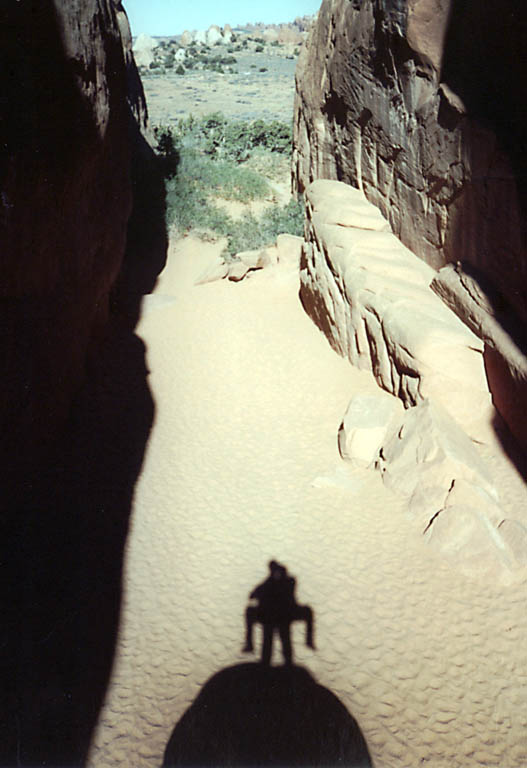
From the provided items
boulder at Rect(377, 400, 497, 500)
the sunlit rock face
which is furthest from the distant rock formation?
boulder at Rect(377, 400, 497, 500)

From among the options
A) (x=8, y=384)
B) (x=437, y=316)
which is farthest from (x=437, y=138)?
(x=8, y=384)

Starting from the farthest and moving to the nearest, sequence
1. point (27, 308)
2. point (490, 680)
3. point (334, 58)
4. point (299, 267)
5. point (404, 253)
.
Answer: point (299, 267), point (334, 58), point (404, 253), point (27, 308), point (490, 680)

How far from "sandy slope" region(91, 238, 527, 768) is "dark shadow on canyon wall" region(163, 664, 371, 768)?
130 millimetres

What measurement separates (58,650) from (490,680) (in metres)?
3.89

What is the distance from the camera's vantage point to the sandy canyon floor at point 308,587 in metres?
4.01

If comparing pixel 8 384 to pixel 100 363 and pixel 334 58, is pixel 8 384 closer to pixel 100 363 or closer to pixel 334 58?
pixel 100 363

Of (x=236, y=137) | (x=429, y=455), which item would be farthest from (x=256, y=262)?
(x=236, y=137)

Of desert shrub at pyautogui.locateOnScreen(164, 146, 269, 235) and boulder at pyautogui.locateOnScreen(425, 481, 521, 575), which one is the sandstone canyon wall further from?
desert shrub at pyautogui.locateOnScreen(164, 146, 269, 235)

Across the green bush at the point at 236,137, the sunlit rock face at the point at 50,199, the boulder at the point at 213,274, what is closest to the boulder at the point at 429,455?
the sunlit rock face at the point at 50,199

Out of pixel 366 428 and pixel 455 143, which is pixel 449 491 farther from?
pixel 455 143

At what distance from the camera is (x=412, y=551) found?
5.44m

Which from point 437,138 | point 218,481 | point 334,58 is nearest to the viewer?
point 218,481

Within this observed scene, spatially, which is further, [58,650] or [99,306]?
[99,306]

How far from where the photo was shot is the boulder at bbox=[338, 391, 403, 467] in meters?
6.63
